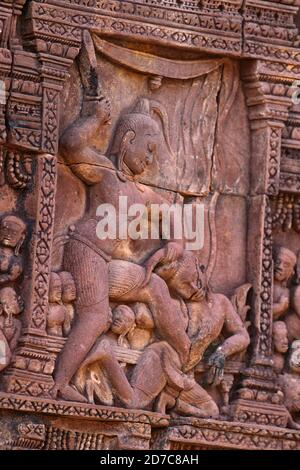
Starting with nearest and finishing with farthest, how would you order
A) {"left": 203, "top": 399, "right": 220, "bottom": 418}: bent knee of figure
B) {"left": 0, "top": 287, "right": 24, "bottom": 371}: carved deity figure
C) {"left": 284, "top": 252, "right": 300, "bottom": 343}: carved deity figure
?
{"left": 0, "top": 287, "right": 24, "bottom": 371}: carved deity figure < {"left": 203, "top": 399, "right": 220, "bottom": 418}: bent knee of figure < {"left": 284, "top": 252, "right": 300, "bottom": 343}: carved deity figure

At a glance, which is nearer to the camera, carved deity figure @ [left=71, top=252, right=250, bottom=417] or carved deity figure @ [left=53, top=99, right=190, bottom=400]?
carved deity figure @ [left=53, top=99, right=190, bottom=400]

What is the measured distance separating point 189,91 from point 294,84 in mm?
676

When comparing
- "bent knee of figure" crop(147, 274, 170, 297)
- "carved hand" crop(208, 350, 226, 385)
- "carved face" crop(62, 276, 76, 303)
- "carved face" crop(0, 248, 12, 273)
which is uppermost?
"carved face" crop(0, 248, 12, 273)

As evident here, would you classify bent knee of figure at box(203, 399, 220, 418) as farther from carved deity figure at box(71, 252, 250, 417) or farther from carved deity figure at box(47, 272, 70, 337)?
carved deity figure at box(47, 272, 70, 337)

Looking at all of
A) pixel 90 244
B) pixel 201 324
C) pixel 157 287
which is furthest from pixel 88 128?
pixel 201 324

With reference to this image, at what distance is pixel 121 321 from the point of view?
16594mm

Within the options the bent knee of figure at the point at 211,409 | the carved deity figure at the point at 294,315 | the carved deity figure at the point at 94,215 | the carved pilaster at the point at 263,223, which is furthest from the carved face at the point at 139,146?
the bent knee of figure at the point at 211,409

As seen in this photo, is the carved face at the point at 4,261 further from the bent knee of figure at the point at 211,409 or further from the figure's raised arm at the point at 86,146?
the bent knee of figure at the point at 211,409

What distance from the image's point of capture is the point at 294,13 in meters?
17.5

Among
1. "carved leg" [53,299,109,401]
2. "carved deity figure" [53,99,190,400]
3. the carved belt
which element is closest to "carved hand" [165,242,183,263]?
"carved deity figure" [53,99,190,400]

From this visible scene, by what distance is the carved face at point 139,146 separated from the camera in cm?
1677

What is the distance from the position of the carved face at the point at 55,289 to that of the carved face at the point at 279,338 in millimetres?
1596

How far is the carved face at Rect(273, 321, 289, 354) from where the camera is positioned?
56.8ft

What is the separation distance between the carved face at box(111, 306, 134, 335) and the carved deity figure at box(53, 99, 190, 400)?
65mm
